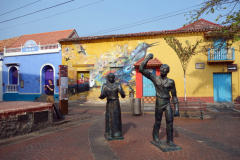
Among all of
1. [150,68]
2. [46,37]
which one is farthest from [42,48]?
[150,68]

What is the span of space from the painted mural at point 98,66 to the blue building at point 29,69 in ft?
4.92

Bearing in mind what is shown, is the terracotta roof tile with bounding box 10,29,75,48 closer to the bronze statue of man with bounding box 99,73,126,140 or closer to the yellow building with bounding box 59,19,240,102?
the yellow building with bounding box 59,19,240,102

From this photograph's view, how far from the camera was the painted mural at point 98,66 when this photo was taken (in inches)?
612

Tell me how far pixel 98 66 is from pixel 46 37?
8679mm

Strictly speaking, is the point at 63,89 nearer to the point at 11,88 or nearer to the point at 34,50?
the point at 34,50

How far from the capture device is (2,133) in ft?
16.7

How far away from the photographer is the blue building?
17703mm

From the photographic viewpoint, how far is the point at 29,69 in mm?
18547

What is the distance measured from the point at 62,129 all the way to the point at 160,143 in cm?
348

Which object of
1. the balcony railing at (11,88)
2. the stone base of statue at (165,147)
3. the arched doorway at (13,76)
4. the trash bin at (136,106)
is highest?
the arched doorway at (13,76)

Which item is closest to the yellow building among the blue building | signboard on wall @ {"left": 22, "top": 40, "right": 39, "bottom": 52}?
the blue building

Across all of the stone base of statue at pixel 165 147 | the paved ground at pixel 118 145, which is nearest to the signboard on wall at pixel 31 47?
the paved ground at pixel 118 145

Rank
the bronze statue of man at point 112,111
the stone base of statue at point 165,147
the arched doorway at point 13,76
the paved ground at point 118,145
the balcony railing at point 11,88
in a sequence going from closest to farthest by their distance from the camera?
the paved ground at point 118,145 → the stone base of statue at point 165,147 → the bronze statue of man at point 112,111 → the balcony railing at point 11,88 → the arched doorway at point 13,76

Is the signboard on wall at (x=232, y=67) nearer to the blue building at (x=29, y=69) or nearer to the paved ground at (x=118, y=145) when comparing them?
the paved ground at (x=118, y=145)
